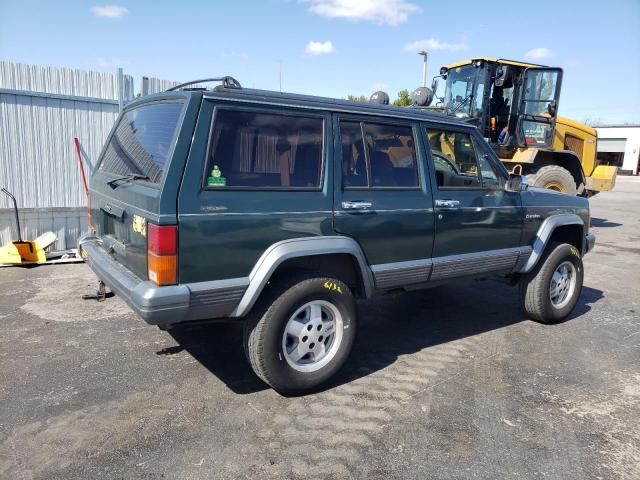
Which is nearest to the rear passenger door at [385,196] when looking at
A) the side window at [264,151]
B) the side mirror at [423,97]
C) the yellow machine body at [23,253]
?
the side window at [264,151]

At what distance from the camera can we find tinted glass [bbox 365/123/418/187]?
3.83 metres

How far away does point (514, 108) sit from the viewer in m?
10.6

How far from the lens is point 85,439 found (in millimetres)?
2926

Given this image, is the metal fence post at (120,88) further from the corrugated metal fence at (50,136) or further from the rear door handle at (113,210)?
the rear door handle at (113,210)

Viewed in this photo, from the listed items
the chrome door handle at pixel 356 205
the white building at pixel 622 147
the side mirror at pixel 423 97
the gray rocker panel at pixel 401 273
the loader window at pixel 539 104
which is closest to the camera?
the chrome door handle at pixel 356 205

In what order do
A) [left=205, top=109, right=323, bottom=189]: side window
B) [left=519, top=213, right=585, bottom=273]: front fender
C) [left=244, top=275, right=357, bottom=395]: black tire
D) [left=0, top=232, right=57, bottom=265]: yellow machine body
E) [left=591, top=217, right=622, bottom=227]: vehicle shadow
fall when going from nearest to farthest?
[left=205, top=109, right=323, bottom=189]: side window < [left=244, top=275, right=357, bottom=395]: black tire < [left=519, top=213, right=585, bottom=273]: front fender < [left=0, top=232, right=57, bottom=265]: yellow machine body < [left=591, top=217, right=622, bottom=227]: vehicle shadow

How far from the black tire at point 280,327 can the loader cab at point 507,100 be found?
303 inches

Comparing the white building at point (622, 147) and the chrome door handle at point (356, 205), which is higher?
the white building at point (622, 147)

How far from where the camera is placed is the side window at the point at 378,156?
3699mm

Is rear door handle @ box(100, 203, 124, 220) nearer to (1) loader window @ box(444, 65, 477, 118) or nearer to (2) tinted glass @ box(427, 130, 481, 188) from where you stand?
(2) tinted glass @ box(427, 130, 481, 188)

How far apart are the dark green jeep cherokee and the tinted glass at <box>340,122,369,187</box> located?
0.01 metres

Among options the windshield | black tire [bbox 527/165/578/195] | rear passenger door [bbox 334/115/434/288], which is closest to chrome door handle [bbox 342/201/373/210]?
rear passenger door [bbox 334/115/434/288]

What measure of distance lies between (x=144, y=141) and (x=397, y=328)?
115 inches

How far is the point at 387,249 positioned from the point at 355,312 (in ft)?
1.79
